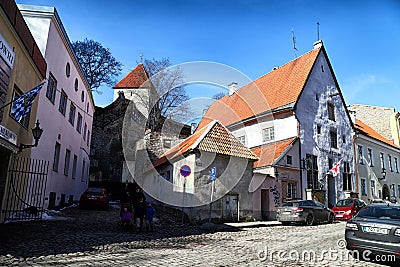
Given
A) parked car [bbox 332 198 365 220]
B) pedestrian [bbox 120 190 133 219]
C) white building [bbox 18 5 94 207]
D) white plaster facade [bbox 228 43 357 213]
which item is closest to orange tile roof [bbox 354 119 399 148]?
white plaster facade [bbox 228 43 357 213]

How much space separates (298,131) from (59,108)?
55.9ft

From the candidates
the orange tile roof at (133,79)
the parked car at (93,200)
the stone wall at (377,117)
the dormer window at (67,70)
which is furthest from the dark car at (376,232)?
the orange tile roof at (133,79)

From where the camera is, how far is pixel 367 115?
43.7 meters

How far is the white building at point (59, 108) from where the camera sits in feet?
47.0

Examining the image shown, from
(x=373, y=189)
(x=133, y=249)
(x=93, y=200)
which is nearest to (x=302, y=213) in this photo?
(x=133, y=249)

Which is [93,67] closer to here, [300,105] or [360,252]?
[300,105]

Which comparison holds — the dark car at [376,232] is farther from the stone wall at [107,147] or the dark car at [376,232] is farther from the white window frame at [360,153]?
the stone wall at [107,147]

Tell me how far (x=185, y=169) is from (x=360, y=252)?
7759 millimetres

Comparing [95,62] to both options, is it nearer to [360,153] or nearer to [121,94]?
[121,94]

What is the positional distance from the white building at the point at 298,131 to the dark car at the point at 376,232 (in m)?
11.1

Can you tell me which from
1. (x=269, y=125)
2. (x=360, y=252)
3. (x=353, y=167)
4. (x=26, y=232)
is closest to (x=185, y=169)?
(x=26, y=232)

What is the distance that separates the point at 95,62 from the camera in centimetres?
3759

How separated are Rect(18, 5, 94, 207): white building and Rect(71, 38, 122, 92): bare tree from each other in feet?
45.1

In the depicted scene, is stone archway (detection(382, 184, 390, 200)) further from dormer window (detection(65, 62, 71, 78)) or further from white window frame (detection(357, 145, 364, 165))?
dormer window (detection(65, 62, 71, 78))
